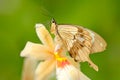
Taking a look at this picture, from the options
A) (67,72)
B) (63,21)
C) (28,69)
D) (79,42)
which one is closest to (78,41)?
(79,42)

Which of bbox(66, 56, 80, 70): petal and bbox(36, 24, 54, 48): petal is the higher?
bbox(36, 24, 54, 48): petal

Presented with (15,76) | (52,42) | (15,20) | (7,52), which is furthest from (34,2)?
(52,42)

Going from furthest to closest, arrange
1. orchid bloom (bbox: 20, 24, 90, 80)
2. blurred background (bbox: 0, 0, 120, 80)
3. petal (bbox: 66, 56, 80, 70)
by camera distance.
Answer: blurred background (bbox: 0, 0, 120, 80) < petal (bbox: 66, 56, 80, 70) < orchid bloom (bbox: 20, 24, 90, 80)

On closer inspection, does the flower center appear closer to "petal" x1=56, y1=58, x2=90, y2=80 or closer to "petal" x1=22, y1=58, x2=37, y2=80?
"petal" x1=56, y1=58, x2=90, y2=80

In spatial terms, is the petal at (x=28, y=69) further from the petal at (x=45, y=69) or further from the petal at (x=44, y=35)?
the petal at (x=44, y=35)

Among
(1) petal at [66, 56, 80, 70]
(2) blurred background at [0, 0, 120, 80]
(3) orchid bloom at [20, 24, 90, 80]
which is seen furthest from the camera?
(2) blurred background at [0, 0, 120, 80]

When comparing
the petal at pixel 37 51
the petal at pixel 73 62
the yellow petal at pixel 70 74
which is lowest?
the yellow petal at pixel 70 74

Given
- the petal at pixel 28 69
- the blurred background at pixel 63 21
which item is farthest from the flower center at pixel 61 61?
the blurred background at pixel 63 21

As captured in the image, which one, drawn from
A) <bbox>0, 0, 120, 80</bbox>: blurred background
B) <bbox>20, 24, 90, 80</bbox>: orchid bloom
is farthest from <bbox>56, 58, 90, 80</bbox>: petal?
<bbox>0, 0, 120, 80</bbox>: blurred background
